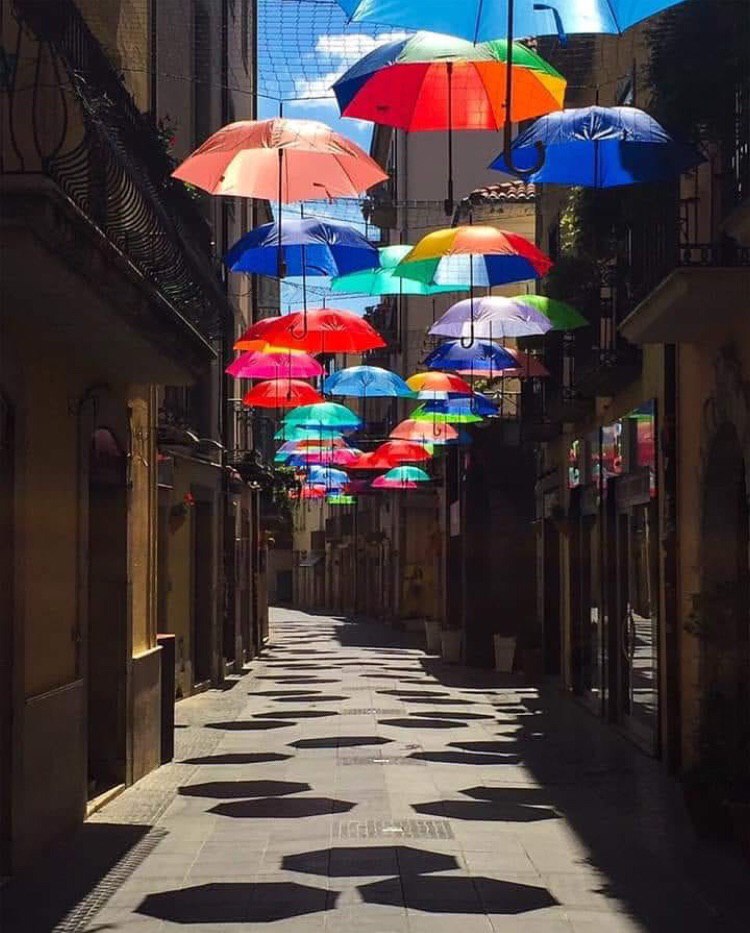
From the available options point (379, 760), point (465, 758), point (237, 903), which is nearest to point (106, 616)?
point (379, 760)

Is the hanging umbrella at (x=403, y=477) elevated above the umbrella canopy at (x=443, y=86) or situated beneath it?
situated beneath

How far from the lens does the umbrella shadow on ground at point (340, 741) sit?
646 inches

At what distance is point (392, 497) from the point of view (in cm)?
4953

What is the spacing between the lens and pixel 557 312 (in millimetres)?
17422

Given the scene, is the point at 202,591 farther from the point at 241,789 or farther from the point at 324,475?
the point at 324,475

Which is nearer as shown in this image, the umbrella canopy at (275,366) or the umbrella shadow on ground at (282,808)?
the umbrella shadow on ground at (282,808)

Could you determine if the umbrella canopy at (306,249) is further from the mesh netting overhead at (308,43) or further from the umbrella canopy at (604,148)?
the mesh netting overhead at (308,43)

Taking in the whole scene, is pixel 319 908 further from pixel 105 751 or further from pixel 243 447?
pixel 243 447

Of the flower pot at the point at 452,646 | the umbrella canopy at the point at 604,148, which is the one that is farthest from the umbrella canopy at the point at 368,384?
the umbrella canopy at the point at 604,148

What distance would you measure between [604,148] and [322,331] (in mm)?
6445

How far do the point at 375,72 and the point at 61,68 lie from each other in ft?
6.94

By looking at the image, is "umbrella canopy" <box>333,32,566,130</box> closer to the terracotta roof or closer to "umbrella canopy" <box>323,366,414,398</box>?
"umbrella canopy" <box>323,366,414,398</box>

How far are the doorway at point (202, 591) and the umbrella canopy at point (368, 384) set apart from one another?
Result: 2.81 metres

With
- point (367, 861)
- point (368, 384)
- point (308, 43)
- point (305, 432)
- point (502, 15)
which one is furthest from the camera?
point (305, 432)
